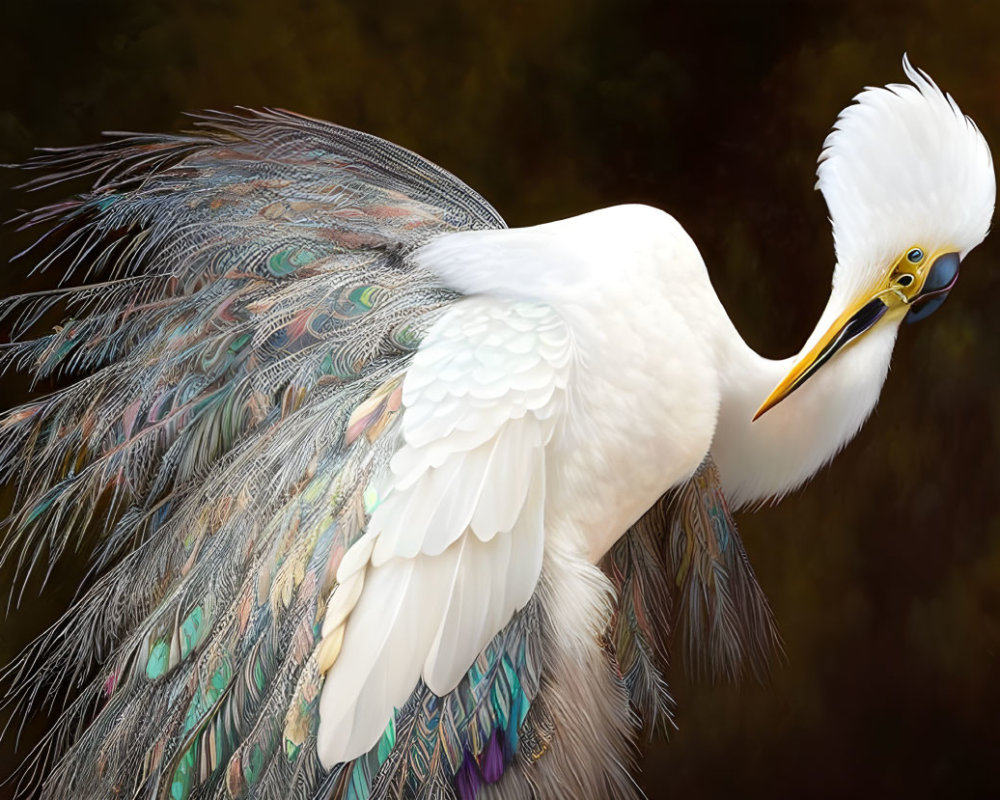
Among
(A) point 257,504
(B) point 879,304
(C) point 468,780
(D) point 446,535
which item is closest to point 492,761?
(C) point 468,780

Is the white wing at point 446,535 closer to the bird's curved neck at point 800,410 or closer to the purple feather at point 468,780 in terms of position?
the purple feather at point 468,780

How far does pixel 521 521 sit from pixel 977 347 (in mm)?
923

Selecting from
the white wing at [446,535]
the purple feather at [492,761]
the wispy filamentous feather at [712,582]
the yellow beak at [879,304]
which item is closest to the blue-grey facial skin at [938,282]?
the yellow beak at [879,304]

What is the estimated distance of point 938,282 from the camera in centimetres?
111

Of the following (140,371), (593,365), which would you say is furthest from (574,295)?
(140,371)

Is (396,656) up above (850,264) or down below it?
below

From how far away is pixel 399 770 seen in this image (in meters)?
0.88

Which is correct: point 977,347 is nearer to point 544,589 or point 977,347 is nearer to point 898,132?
point 898,132

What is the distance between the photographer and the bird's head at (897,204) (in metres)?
1.07

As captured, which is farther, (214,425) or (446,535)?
(214,425)

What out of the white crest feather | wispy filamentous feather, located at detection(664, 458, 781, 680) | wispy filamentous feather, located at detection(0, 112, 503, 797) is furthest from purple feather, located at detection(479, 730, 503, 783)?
the white crest feather

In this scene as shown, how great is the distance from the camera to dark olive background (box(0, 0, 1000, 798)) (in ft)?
4.82

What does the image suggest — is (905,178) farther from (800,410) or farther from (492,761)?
(492,761)

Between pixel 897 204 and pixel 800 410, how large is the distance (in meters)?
0.23
